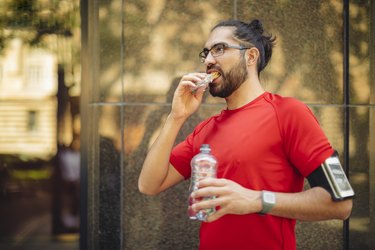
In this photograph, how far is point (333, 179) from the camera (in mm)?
2131

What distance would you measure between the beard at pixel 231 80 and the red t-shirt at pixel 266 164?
242mm

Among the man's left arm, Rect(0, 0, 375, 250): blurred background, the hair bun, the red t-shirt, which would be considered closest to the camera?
the man's left arm

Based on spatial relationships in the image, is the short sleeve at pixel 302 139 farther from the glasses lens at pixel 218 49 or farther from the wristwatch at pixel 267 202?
the glasses lens at pixel 218 49

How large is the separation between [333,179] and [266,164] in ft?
1.14

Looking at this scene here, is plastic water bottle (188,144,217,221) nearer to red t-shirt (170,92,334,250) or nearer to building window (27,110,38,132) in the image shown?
red t-shirt (170,92,334,250)

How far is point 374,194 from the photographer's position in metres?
5.09

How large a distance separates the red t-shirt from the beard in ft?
0.79

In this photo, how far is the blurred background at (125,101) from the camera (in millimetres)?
4676

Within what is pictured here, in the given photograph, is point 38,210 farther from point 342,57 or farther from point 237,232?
point 342,57

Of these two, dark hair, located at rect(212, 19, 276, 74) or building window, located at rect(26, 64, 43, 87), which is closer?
dark hair, located at rect(212, 19, 276, 74)

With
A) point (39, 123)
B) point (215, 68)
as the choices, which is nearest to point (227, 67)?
point (215, 68)

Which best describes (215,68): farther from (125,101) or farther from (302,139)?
(125,101)

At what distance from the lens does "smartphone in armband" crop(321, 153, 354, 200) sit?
2125 mm

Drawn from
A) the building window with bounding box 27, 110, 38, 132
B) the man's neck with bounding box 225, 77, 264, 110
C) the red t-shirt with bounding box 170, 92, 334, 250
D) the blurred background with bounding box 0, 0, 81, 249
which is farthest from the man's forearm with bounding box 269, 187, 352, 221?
the building window with bounding box 27, 110, 38, 132
